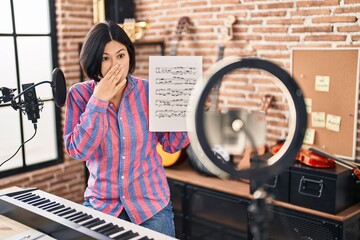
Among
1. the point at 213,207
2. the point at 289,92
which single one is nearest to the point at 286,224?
the point at 213,207

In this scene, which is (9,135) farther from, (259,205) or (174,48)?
(259,205)

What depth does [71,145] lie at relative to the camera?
1.87 metres

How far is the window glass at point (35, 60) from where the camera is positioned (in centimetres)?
374

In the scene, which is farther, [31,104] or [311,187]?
[311,187]

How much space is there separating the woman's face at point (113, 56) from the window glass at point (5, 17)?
6.88 ft

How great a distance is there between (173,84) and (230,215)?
1710mm

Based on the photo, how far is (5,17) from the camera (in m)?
3.61

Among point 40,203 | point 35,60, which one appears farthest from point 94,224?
point 35,60

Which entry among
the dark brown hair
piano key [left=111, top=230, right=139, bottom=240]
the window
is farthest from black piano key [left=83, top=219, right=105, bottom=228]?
the window

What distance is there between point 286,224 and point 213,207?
0.63m

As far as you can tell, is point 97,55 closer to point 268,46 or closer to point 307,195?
point 307,195

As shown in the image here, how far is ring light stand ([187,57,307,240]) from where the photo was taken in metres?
0.90

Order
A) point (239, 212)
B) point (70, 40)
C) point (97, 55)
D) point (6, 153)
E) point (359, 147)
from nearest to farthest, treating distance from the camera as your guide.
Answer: point (97, 55) → point (359, 147) → point (239, 212) → point (6, 153) → point (70, 40)

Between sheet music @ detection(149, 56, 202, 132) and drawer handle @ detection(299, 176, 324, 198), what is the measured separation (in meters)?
1.18
